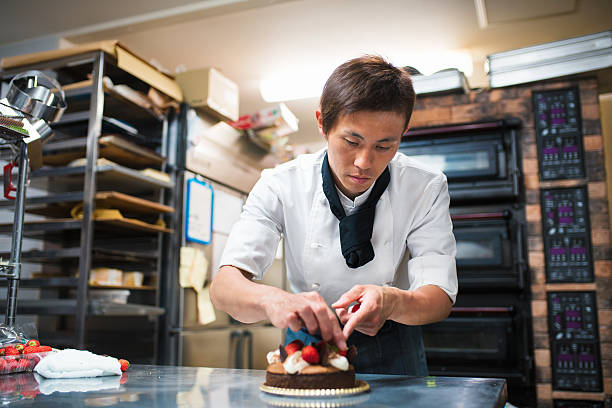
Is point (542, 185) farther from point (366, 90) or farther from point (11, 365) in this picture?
point (11, 365)

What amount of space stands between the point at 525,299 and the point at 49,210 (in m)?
2.96

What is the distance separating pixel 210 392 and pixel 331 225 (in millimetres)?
652

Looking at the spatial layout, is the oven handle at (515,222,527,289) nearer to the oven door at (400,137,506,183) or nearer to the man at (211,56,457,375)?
the oven door at (400,137,506,183)

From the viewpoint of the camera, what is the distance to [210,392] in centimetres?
99

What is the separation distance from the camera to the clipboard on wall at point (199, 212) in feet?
11.5

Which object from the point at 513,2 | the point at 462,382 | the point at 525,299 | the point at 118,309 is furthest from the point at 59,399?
the point at 513,2

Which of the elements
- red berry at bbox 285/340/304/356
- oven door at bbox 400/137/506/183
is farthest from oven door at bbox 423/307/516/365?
red berry at bbox 285/340/304/356

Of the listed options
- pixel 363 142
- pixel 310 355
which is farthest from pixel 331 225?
pixel 310 355

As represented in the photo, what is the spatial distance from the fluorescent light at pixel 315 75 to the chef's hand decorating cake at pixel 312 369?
3.55 meters

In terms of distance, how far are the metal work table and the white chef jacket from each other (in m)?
0.36

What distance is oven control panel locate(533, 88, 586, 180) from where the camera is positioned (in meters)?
3.22

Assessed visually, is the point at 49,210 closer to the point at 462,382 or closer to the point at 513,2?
the point at 462,382

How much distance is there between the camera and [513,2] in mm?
3514

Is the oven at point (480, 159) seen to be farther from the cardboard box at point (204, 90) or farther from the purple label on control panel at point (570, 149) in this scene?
the cardboard box at point (204, 90)
